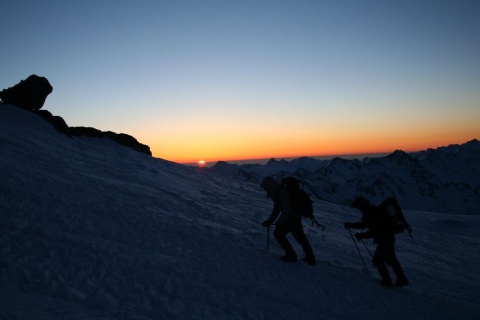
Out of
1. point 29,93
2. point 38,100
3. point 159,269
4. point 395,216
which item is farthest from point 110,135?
point 395,216

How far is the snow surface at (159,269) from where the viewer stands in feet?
16.6

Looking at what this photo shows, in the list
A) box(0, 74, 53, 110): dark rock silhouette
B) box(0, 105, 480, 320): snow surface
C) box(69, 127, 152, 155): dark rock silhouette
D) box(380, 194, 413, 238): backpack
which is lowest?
box(0, 105, 480, 320): snow surface

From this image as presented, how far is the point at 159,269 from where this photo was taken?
6535mm

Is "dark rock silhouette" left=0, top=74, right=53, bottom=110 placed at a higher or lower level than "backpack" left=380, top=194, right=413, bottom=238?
higher

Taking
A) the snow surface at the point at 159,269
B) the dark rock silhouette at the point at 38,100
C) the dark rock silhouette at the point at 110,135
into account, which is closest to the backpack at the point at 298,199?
the snow surface at the point at 159,269

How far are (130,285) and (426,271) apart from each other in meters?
10.5

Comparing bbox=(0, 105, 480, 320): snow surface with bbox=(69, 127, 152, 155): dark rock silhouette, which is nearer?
bbox=(0, 105, 480, 320): snow surface

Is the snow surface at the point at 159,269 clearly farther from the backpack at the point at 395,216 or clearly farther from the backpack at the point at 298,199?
the backpack at the point at 395,216

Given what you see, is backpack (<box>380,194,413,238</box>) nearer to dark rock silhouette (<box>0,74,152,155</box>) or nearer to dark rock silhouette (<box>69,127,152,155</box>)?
dark rock silhouette (<box>0,74,152,155</box>)

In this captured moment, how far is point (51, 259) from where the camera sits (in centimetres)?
574

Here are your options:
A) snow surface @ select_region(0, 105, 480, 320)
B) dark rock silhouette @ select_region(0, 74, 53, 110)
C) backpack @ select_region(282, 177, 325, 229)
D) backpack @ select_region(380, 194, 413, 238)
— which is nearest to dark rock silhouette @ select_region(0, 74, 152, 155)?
dark rock silhouette @ select_region(0, 74, 53, 110)

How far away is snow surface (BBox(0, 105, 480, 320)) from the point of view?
5.05 meters

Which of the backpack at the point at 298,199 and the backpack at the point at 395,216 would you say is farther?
the backpack at the point at 298,199

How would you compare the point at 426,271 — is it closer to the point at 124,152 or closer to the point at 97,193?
the point at 97,193
